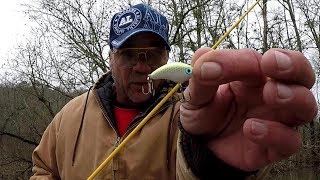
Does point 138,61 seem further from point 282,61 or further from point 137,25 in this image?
point 282,61

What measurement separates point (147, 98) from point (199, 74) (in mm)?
927

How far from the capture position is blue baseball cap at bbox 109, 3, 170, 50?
1.91 m

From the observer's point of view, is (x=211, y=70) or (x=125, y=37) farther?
(x=125, y=37)

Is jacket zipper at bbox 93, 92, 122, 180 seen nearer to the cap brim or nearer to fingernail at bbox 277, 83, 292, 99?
the cap brim

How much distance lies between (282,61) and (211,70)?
159 millimetres

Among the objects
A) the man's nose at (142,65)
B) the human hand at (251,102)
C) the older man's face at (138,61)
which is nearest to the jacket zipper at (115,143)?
the older man's face at (138,61)

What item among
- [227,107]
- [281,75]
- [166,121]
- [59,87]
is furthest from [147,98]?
[59,87]

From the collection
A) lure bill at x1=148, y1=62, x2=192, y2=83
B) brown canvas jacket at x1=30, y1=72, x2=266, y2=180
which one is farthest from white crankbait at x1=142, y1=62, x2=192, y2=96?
brown canvas jacket at x1=30, y1=72, x2=266, y2=180

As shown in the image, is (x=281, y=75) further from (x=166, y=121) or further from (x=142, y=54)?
(x=142, y=54)

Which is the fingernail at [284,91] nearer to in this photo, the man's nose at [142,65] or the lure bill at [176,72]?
the lure bill at [176,72]

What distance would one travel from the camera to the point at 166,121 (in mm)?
1766

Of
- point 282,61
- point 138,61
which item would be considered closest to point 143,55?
point 138,61

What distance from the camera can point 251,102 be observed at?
45.6 inches

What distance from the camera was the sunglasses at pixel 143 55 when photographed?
1.91 meters
